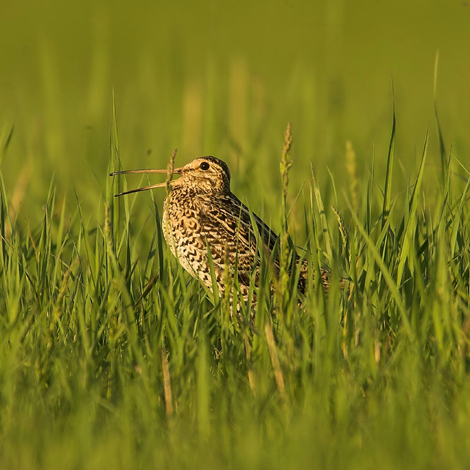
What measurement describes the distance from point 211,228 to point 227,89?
8.30 m

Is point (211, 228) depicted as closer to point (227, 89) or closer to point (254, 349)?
point (254, 349)

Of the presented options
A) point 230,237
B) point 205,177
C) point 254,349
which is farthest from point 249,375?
point 205,177

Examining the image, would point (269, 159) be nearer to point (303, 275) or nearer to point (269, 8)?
point (303, 275)

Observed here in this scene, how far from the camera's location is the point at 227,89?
13070mm

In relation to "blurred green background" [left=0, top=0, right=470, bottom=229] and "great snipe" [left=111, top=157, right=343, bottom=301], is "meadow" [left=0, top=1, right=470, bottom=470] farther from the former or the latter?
"blurred green background" [left=0, top=0, right=470, bottom=229]

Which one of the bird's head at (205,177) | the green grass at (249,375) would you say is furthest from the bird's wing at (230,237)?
the green grass at (249,375)

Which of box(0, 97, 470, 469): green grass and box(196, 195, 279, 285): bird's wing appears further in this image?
box(196, 195, 279, 285): bird's wing

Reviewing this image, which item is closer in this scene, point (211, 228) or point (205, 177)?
point (211, 228)

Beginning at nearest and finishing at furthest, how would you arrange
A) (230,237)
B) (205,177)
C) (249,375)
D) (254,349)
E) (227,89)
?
(249,375)
(254,349)
(230,237)
(205,177)
(227,89)

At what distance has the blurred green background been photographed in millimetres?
7336

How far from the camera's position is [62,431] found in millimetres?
2902

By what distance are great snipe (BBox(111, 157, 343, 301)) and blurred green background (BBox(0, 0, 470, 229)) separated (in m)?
0.44

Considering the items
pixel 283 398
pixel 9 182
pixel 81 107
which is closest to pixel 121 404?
pixel 283 398

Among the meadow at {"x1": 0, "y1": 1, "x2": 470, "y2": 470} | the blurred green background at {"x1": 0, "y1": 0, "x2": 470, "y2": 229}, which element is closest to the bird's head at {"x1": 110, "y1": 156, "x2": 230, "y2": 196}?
the blurred green background at {"x1": 0, "y1": 0, "x2": 470, "y2": 229}
